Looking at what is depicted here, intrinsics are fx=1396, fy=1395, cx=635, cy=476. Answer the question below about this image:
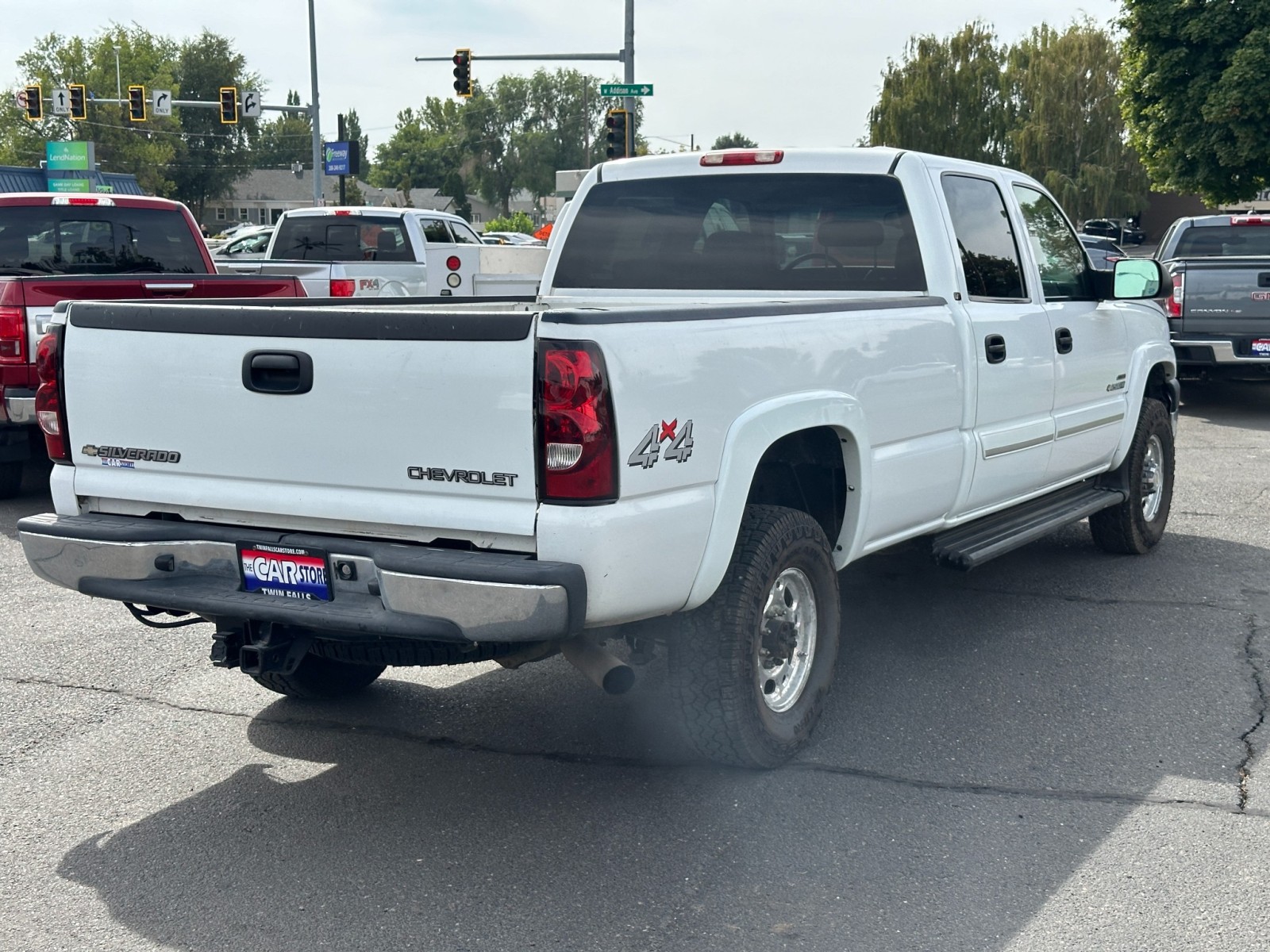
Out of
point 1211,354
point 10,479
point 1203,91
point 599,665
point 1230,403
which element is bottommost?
point 1230,403

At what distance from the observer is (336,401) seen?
3.89 meters

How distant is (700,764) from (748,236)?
2.29m

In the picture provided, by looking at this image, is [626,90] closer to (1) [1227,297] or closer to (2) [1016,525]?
(1) [1227,297]

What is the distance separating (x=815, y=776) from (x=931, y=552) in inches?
50.6

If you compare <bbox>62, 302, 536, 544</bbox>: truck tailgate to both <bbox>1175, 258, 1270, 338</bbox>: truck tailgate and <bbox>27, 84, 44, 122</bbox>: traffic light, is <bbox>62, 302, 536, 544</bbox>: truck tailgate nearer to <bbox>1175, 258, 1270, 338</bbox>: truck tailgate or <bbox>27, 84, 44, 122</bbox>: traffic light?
<bbox>1175, 258, 1270, 338</bbox>: truck tailgate

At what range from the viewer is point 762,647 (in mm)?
4559

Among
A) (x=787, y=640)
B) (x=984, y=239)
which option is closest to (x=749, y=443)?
(x=787, y=640)

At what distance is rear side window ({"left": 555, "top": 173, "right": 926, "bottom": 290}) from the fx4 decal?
1.99 metres

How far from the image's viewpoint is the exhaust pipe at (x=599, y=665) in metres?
4.07

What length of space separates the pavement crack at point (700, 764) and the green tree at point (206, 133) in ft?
289

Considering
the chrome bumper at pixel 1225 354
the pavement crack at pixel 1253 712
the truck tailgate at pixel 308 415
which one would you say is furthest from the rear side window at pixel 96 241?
the chrome bumper at pixel 1225 354

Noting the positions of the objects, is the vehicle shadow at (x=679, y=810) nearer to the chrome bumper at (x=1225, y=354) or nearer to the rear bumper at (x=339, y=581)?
the rear bumper at (x=339, y=581)

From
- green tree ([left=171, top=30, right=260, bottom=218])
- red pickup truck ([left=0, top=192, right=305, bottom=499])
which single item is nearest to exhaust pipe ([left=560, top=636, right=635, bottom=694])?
red pickup truck ([left=0, top=192, right=305, bottom=499])

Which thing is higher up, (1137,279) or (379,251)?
(1137,279)
